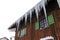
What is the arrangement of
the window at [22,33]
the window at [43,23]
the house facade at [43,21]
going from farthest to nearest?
the window at [22,33], the window at [43,23], the house facade at [43,21]

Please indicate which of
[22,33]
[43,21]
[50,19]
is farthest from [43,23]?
[22,33]

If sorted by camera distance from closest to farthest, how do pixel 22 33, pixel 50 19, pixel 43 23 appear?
pixel 50 19 → pixel 43 23 → pixel 22 33

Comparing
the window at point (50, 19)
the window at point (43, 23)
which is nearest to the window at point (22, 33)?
the window at point (43, 23)

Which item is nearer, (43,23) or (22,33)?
(43,23)

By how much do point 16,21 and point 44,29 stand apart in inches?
52.0

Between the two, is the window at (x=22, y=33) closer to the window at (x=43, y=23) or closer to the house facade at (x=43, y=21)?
the house facade at (x=43, y=21)

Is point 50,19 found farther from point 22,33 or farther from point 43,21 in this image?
point 22,33

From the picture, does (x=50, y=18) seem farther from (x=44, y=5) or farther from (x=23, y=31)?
(x=23, y=31)

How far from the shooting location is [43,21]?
2.89m

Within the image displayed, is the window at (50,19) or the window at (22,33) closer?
the window at (50,19)

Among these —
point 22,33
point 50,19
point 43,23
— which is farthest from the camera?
point 22,33

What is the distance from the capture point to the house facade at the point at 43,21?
2537 mm

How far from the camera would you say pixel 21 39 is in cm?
364

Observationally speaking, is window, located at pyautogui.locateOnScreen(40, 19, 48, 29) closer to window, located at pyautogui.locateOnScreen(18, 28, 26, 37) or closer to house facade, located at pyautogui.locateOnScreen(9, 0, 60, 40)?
house facade, located at pyautogui.locateOnScreen(9, 0, 60, 40)
